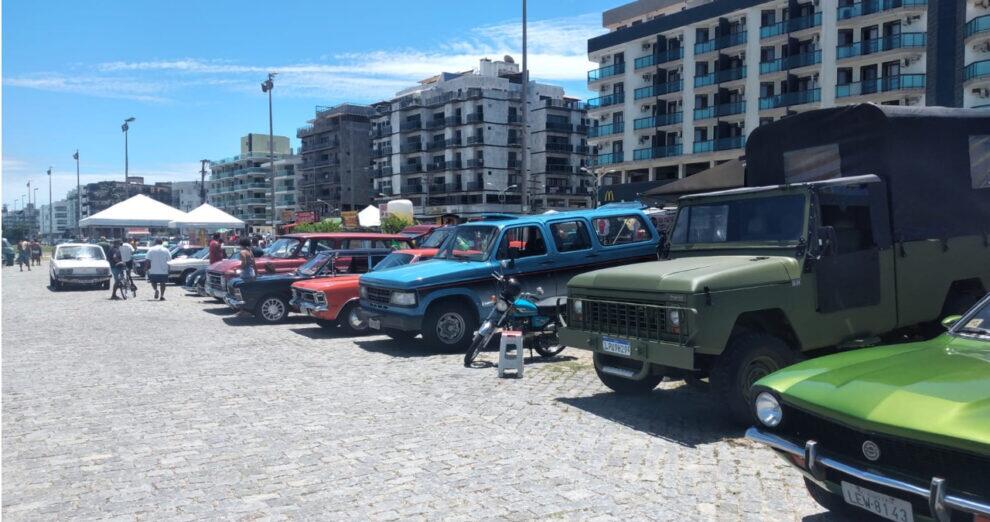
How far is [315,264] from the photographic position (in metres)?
15.1

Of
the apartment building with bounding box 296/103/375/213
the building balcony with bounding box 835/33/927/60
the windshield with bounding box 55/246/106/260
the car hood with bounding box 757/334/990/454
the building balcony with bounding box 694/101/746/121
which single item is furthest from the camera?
the apartment building with bounding box 296/103/375/213

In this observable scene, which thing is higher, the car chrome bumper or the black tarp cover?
the black tarp cover

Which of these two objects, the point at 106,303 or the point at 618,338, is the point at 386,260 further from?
the point at 106,303

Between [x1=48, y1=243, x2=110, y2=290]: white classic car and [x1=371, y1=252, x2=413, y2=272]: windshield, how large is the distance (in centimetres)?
1492

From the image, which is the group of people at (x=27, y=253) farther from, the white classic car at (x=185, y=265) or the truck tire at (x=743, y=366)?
the truck tire at (x=743, y=366)

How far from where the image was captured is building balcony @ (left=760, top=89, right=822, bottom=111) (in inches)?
1831

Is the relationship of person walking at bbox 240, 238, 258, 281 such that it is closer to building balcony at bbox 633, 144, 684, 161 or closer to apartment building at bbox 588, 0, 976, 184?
apartment building at bbox 588, 0, 976, 184

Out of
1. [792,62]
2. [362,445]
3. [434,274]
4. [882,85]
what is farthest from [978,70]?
[362,445]

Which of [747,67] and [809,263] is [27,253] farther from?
[747,67]

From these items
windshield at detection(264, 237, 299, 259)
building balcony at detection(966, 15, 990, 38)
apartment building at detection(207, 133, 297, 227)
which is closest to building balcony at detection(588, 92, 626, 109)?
building balcony at detection(966, 15, 990, 38)

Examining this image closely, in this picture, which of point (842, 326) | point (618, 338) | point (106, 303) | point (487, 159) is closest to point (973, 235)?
point (842, 326)

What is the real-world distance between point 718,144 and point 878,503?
51.7m

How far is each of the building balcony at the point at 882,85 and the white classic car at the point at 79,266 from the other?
41.6m

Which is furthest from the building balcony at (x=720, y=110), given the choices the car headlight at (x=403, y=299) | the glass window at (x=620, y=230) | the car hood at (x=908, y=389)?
the car hood at (x=908, y=389)
